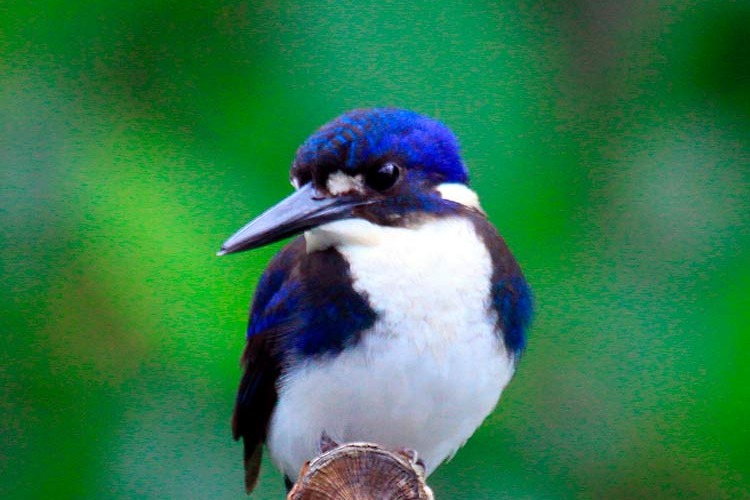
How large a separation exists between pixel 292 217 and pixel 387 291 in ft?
0.46

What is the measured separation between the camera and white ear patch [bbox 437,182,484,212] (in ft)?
7.02

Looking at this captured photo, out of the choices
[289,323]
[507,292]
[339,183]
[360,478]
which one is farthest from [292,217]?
[360,478]

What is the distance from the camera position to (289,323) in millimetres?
2143

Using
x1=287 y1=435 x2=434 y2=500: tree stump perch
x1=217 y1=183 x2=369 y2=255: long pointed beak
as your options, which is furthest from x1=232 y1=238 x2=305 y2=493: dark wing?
x1=287 y1=435 x2=434 y2=500: tree stump perch

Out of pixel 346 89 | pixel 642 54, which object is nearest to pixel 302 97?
pixel 346 89

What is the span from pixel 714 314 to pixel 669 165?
0.27 metres

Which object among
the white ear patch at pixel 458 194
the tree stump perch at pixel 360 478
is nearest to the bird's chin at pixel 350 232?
the white ear patch at pixel 458 194

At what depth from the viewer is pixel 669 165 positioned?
2818 mm

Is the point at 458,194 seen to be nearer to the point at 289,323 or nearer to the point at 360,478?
the point at 289,323

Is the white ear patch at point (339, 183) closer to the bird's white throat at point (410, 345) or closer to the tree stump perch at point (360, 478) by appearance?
the bird's white throat at point (410, 345)

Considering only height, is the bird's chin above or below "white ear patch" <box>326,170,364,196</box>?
below

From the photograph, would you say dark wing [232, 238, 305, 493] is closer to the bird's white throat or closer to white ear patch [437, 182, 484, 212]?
the bird's white throat

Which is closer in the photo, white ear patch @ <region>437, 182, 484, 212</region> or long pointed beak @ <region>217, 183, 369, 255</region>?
long pointed beak @ <region>217, 183, 369, 255</region>

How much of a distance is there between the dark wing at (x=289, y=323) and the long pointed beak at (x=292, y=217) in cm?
7
